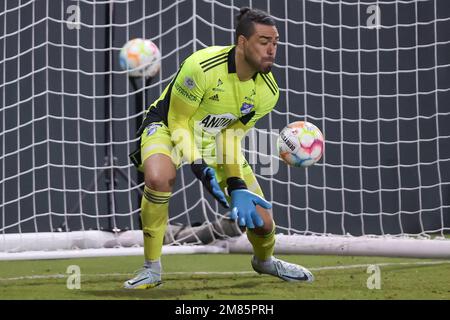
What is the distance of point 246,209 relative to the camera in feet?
14.1

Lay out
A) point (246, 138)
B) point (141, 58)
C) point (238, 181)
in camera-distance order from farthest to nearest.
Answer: point (246, 138)
point (141, 58)
point (238, 181)

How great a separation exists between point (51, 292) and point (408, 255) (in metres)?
2.83

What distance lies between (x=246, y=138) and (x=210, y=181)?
3.76 metres

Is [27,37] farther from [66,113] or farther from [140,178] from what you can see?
[140,178]

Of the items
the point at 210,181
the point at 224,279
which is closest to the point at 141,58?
the point at 224,279

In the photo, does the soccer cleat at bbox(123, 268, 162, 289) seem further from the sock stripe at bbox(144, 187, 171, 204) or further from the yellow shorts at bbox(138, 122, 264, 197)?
the yellow shorts at bbox(138, 122, 264, 197)

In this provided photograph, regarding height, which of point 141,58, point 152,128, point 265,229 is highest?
point 141,58

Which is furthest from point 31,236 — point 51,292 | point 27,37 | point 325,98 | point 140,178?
point 325,98

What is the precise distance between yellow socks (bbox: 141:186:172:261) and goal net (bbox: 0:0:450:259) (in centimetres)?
241

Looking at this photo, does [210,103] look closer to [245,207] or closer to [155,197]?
[155,197]

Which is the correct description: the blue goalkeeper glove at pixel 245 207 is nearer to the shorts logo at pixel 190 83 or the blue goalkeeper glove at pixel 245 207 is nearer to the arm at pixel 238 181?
the arm at pixel 238 181

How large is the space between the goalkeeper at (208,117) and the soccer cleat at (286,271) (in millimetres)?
31

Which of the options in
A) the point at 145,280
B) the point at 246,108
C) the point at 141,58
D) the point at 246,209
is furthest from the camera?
the point at 141,58

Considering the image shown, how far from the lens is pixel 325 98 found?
8.93 meters
